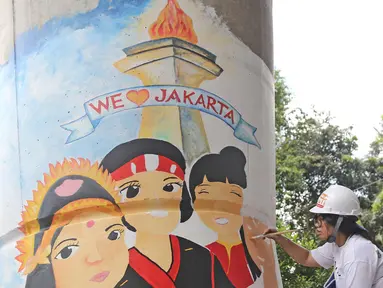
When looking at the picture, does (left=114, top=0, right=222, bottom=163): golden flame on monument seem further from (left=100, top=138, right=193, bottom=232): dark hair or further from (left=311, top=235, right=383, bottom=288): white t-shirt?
(left=311, top=235, right=383, bottom=288): white t-shirt

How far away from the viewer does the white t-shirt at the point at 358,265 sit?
3.81 meters

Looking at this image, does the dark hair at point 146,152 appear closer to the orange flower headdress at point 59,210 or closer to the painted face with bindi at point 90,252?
the orange flower headdress at point 59,210

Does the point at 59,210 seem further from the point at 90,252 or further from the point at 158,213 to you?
Answer: the point at 158,213

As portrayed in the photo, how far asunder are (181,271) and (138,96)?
0.83m

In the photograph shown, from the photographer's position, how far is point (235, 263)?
10.6ft

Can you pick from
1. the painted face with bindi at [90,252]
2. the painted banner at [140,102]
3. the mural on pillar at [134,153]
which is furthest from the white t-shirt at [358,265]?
the painted face with bindi at [90,252]

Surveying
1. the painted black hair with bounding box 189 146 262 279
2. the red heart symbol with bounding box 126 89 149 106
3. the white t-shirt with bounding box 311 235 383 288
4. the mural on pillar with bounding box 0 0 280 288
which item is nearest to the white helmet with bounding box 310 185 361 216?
the white t-shirt with bounding box 311 235 383 288

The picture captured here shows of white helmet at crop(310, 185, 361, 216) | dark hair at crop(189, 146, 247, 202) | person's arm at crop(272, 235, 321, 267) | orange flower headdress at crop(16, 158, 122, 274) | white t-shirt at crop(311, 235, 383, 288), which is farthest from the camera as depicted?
person's arm at crop(272, 235, 321, 267)

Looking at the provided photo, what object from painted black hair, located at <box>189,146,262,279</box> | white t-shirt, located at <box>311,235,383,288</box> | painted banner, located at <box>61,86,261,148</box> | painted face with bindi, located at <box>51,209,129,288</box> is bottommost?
white t-shirt, located at <box>311,235,383,288</box>

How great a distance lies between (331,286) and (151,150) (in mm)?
1642

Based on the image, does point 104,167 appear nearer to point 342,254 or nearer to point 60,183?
point 60,183

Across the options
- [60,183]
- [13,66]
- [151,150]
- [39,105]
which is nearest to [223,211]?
[151,150]

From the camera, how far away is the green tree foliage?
23.6 m

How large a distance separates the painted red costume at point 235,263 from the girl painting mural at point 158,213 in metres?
0.03
